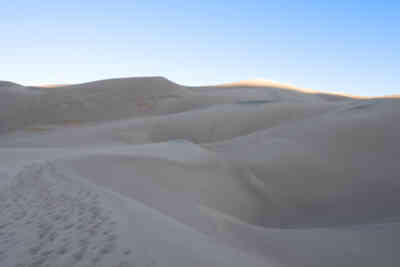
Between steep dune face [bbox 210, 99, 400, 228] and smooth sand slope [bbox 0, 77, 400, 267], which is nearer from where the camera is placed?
smooth sand slope [bbox 0, 77, 400, 267]

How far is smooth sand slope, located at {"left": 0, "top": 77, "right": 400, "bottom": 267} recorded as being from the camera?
1.88 meters

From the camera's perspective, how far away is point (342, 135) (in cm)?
562

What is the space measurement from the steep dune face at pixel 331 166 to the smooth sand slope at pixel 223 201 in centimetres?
2

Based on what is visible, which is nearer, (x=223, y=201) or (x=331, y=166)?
(x=223, y=201)

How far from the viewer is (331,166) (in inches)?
194

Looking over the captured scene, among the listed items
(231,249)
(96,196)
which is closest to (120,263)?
A: (231,249)

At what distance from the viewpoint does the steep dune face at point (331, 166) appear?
4.19m

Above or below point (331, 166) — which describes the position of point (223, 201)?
below

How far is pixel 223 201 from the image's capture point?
13.3 feet

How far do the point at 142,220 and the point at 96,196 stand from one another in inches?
29.1

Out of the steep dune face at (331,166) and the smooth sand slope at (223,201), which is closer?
the smooth sand slope at (223,201)

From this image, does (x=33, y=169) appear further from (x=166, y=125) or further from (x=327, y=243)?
(x=166, y=125)

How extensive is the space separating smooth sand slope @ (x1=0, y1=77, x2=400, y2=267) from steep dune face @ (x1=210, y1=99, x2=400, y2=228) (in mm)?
17

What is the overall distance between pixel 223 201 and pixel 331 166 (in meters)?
2.11
